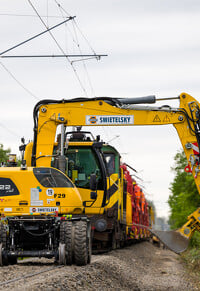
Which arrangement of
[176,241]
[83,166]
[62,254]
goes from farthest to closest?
1. [176,241]
2. [83,166]
3. [62,254]

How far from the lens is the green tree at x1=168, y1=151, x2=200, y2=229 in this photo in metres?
57.7

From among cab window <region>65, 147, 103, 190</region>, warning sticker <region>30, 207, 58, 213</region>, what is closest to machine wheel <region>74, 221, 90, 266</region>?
warning sticker <region>30, 207, 58, 213</region>

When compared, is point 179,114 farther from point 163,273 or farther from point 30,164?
point 163,273

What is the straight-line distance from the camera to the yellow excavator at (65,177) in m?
13.5

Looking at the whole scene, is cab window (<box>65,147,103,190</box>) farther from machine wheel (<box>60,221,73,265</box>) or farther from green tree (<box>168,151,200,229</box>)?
green tree (<box>168,151,200,229</box>)

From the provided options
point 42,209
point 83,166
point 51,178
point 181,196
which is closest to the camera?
point 42,209

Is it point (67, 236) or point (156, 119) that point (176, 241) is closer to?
point (156, 119)

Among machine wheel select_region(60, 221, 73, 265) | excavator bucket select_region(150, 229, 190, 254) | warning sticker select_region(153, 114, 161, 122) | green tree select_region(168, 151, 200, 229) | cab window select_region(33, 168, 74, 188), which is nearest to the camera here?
machine wheel select_region(60, 221, 73, 265)

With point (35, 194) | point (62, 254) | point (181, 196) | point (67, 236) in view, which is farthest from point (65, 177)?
point (181, 196)

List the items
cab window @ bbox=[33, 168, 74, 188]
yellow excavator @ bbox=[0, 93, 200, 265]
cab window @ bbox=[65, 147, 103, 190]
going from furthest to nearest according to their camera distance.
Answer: cab window @ bbox=[65, 147, 103, 190], cab window @ bbox=[33, 168, 74, 188], yellow excavator @ bbox=[0, 93, 200, 265]

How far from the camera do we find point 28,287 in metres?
10.4

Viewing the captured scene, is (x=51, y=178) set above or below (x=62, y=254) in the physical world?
above

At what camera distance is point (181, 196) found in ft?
214

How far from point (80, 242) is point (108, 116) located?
3614mm
